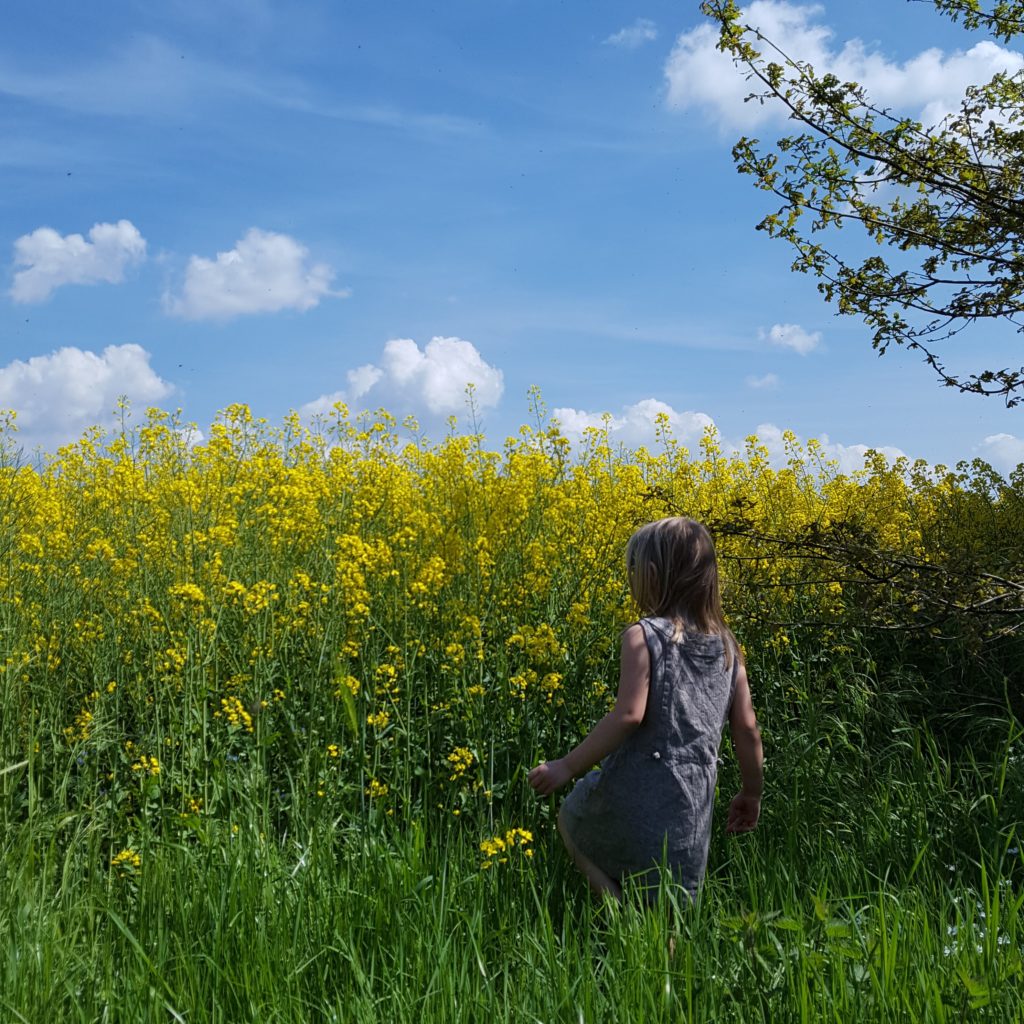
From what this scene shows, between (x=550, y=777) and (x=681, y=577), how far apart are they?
0.65 metres

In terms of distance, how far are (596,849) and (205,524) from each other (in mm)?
2364

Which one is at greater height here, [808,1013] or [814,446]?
[814,446]

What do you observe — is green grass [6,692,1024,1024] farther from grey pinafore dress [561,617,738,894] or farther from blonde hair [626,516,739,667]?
blonde hair [626,516,739,667]

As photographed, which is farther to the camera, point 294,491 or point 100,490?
point 100,490

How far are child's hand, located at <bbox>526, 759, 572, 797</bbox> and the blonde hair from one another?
0.51 meters

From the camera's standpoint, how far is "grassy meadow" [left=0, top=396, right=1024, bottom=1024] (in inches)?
88.5

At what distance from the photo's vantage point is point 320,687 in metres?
3.40

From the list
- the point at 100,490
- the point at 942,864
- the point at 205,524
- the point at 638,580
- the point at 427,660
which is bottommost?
the point at 942,864

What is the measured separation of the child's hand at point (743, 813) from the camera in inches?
115

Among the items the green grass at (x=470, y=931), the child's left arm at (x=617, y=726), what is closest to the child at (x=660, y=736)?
the child's left arm at (x=617, y=726)

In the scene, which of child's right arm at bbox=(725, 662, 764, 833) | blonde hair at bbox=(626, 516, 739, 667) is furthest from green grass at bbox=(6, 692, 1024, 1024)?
blonde hair at bbox=(626, 516, 739, 667)

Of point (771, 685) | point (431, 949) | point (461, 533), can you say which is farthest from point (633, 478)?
point (431, 949)

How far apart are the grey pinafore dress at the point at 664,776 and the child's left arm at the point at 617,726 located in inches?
1.6

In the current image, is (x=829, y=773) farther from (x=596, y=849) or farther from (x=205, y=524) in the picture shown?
(x=205, y=524)
